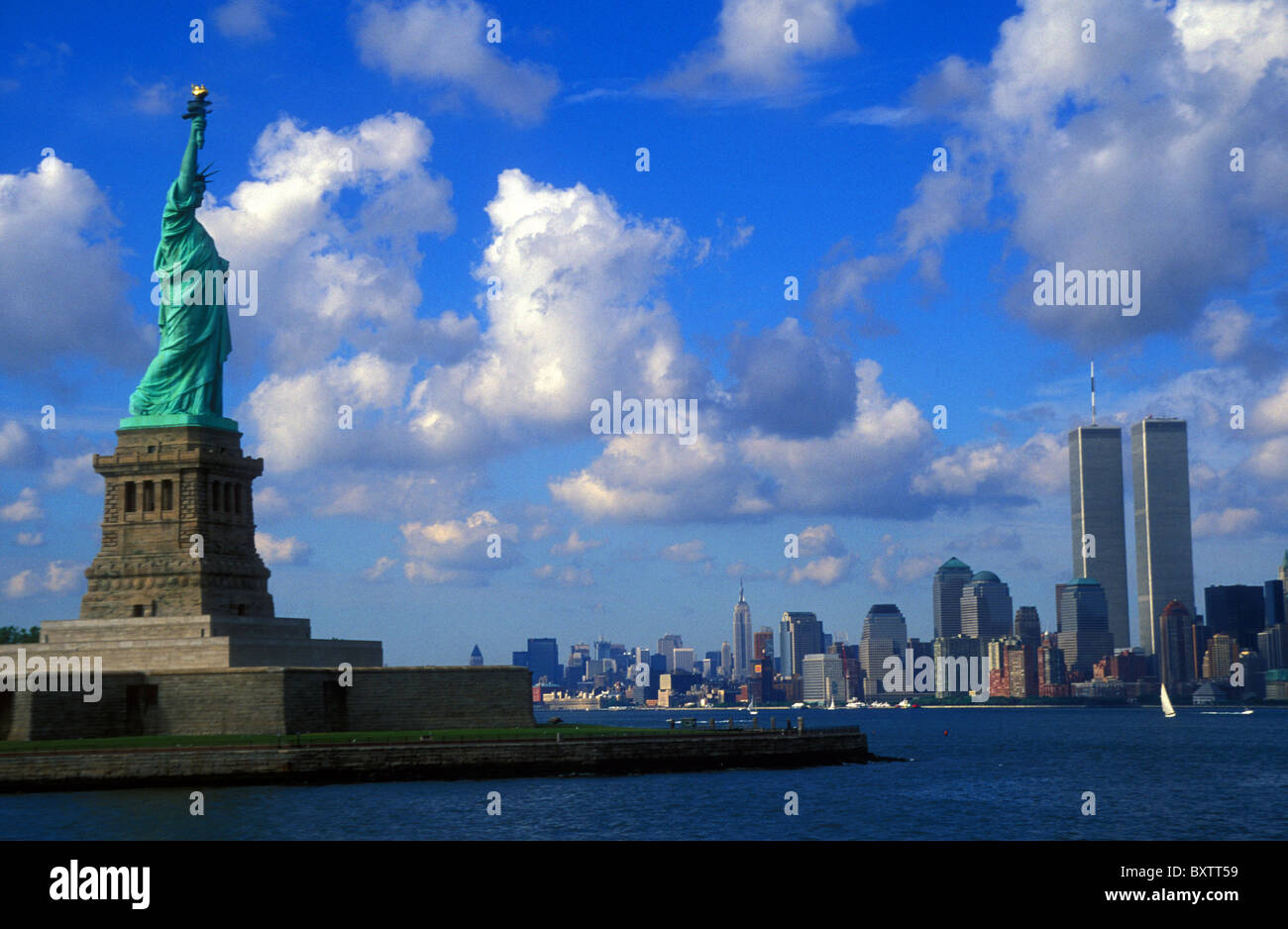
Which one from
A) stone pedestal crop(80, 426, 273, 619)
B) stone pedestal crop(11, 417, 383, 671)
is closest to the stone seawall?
stone pedestal crop(11, 417, 383, 671)

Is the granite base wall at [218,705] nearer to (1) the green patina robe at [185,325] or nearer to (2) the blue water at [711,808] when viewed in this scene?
(2) the blue water at [711,808]

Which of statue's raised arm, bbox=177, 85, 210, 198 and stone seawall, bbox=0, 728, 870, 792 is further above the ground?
statue's raised arm, bbox=177, 85, 210, 198

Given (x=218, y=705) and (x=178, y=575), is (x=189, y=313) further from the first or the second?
(x=218, y=705)

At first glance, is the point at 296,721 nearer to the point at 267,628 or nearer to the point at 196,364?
the point at 267,628

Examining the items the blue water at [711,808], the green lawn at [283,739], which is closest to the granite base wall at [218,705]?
the green lawn at [283,739]

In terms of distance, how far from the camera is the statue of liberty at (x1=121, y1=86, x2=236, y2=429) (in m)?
75.7

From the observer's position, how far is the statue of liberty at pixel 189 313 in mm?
75688

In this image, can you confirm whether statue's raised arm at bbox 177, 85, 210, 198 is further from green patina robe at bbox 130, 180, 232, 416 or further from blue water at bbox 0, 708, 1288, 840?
blue water at bbox 0, 708, 1288, 840

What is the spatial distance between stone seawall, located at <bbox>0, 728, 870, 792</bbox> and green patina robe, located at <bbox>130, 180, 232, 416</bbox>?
Answer: 22.8 metres

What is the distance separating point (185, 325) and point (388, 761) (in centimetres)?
2811

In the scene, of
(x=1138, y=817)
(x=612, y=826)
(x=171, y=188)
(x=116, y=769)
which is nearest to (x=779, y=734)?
(x=1138, y=817)

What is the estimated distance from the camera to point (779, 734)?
3137 inches

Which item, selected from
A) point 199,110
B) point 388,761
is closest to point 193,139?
point 199,110
